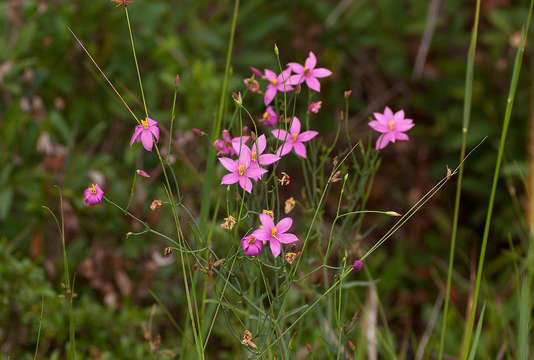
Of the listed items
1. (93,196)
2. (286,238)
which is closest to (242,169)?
(286,238)

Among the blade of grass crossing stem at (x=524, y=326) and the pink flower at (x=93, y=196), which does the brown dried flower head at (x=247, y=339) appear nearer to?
the pink flower at (x=93, y=196)

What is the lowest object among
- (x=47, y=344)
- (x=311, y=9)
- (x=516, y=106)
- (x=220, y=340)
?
(x=220, y=340)

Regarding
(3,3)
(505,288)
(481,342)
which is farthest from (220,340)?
(3,3)

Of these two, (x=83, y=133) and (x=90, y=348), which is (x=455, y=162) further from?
(x=90, y=348)

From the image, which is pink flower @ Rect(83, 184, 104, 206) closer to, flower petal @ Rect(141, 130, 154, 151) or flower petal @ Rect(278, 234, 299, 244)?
flower petal @ Rect(141, 130, 154, 151)

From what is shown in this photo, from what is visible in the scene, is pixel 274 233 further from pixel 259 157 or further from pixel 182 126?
pixel 182 126

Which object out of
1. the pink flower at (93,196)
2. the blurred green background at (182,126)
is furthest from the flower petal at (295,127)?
the blurred green background at (182,126)
